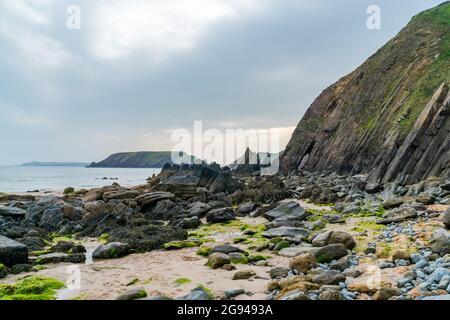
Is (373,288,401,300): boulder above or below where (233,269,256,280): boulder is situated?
above

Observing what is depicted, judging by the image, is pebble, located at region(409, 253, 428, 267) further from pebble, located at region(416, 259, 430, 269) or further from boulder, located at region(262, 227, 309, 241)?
boulder, located at region(262, 227, 309, 241)

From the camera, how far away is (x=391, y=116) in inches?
2152

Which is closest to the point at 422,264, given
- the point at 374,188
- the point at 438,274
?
the point at 438,274

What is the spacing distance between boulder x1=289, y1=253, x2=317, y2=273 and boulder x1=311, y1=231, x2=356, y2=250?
2.80 m

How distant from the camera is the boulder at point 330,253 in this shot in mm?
12305

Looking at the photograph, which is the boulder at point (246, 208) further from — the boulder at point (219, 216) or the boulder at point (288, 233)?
the boulder at point (288, 233)

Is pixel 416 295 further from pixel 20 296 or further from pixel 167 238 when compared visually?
pixel 167 238

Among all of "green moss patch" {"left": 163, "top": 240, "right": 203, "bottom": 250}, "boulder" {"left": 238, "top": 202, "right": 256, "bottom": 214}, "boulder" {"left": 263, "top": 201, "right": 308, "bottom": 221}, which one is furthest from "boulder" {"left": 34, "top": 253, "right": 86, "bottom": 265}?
"boulder" {"left": 238, "top": 202, "right": 256, "bottom": 214}

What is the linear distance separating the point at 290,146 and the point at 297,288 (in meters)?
80.8

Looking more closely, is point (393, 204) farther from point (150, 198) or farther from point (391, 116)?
point (391, 116)

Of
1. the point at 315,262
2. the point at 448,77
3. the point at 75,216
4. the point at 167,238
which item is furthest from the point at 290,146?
the point at 315,262

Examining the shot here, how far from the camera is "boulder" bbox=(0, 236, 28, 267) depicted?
14297 mm

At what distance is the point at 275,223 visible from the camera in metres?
20.5

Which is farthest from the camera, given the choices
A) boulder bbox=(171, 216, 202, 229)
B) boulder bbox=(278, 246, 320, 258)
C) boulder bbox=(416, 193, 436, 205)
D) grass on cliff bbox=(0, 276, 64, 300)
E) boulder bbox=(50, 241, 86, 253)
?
boulder bbox=(171, 216, 202, 229)
